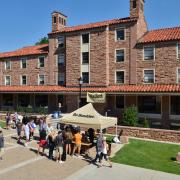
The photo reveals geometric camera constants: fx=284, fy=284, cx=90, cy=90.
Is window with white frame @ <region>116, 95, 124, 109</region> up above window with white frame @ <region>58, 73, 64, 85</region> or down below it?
below

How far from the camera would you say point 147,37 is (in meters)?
33.1

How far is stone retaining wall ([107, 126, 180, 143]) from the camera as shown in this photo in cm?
2233

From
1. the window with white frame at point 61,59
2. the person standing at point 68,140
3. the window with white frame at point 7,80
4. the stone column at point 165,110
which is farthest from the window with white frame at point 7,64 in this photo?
the person standing at point 68,140

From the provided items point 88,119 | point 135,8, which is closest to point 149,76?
point 135,8

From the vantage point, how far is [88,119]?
1875 centimetres

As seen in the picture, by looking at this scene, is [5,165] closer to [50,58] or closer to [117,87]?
[117,87]

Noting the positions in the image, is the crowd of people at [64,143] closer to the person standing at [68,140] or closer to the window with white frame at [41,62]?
the person standing at [68,140]

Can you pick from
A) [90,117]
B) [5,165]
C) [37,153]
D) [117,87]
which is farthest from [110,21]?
[5,165]

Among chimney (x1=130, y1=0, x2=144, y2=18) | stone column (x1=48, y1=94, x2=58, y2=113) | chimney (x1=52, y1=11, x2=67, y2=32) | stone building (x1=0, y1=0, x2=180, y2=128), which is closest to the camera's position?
stone building (x1=0, y1=0, x2=180, y2=128)

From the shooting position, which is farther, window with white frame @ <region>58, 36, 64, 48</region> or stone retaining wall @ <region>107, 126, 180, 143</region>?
window with white frame @ <region>58, 36, 64, 48</region>

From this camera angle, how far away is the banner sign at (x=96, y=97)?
31500mm

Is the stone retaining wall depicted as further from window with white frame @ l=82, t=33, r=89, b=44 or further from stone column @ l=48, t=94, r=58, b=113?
stone column @ l=48, t=94, r=58, b=113

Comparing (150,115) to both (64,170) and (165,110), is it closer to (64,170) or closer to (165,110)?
(165,110)

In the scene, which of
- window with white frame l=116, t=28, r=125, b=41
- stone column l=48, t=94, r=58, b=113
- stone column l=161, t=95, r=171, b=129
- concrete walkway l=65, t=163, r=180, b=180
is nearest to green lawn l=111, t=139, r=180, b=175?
concrete walkway l=65, t=163, r=180, b=180
